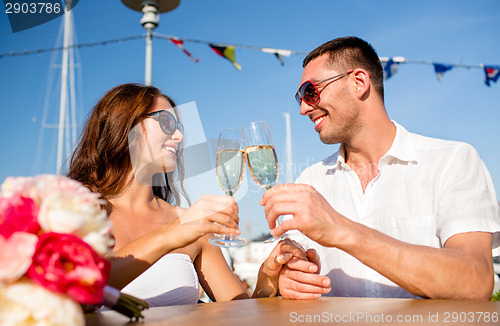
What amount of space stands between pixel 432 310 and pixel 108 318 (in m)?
1.02

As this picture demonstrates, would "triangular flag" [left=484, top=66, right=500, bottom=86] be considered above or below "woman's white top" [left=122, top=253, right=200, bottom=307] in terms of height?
above

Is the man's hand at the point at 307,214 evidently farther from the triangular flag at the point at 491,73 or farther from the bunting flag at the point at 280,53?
the triangular flag at the point at 491,73

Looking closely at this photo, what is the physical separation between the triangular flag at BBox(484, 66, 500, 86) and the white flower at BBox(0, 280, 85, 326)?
10.4 meters

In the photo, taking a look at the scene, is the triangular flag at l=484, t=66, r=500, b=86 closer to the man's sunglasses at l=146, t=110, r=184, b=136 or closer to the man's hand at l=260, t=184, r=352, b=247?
the man's sunglasses at l=146, t=110, r=184, b=136

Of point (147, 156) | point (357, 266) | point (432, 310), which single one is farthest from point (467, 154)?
point (147, 156)

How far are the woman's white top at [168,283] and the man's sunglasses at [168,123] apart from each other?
763 millimetres

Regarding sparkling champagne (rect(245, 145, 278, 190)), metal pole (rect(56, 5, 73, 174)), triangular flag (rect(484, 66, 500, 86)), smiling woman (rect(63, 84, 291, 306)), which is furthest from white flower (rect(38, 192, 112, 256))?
metal pole (rect(56, 5, 73, 174))

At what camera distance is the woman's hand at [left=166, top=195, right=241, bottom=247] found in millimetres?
1396

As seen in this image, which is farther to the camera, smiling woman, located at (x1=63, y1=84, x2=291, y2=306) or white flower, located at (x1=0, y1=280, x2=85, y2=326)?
smiling woman, located at (x1=63, y1=84, x2=291, y2=306)

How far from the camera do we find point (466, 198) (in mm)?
2029

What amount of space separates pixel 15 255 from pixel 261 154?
110 centimetres

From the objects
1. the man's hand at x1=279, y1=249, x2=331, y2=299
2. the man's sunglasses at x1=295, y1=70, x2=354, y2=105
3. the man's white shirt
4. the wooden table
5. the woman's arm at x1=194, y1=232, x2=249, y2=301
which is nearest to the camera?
the wooden table

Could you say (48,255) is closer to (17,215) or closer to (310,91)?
(17,215)

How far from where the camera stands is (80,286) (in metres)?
0.74
